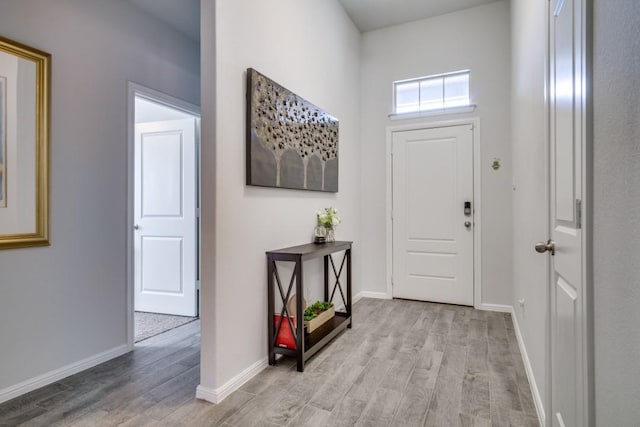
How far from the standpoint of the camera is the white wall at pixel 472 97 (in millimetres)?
3705

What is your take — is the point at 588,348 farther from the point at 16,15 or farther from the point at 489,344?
the point at 16,15

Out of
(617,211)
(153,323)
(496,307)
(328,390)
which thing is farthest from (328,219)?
(617,211)

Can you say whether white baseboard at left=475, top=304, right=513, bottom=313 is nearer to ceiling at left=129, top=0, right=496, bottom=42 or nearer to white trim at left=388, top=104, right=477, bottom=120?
white trim at left=388, top=104, right=477, bottom=120

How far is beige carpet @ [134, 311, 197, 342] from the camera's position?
10.2ft

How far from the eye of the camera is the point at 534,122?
6.60 feet

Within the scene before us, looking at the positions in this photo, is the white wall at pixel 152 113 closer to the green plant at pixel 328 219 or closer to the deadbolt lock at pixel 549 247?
the green plant at pixel 328 219

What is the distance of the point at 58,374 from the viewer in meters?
2.23

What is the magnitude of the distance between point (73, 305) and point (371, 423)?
6.71ft

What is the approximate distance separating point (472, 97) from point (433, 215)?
4.41 feet

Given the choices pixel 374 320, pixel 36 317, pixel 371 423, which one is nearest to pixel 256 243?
pixel 371 423

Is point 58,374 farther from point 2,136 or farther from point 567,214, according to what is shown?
point 567,214

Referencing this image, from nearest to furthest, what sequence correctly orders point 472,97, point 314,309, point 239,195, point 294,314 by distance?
1. point 239,195
2. point 294,314
3. point 314,309
4. point 472,97

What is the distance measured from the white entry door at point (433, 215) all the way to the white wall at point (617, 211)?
3.04 metres

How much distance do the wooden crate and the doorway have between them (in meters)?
1.42
